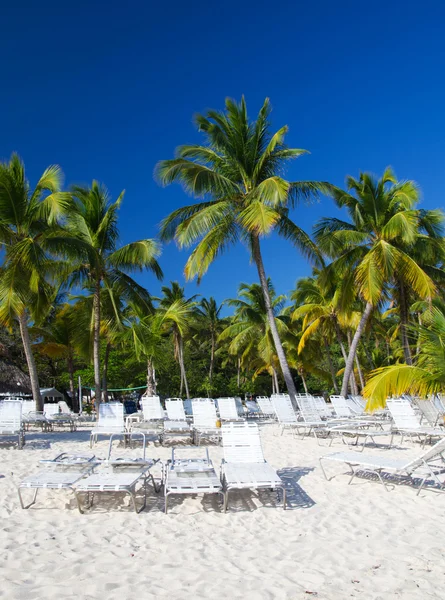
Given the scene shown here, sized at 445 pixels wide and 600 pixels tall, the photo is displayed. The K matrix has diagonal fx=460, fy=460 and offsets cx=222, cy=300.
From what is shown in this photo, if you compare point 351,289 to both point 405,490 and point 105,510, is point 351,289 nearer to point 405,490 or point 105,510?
point 405,490

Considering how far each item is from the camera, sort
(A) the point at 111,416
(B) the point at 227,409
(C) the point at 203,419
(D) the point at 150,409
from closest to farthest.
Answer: (A) the point at 111,416 < (C) the point at 203,419 < (D) the point at 150,409 < (B) the point at 227,409

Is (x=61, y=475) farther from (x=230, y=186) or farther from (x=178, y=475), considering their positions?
(x=230, y=186)

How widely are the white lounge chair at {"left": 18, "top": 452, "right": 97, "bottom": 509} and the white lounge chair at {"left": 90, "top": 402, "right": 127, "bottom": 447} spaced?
275cm

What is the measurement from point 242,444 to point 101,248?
10884mm

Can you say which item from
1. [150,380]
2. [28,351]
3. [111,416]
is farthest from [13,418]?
[150,380]

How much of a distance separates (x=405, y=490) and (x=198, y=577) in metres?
3.82

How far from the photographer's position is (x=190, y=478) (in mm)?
5578

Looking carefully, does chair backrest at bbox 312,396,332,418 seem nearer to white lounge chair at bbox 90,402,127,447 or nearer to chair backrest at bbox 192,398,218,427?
chair backrest at bbox 192,398,218,427

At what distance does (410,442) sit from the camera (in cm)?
1097

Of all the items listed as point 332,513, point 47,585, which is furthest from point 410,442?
point 47,585

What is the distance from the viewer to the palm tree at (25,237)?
12.0 metres

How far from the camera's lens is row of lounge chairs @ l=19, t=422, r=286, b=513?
198 inches

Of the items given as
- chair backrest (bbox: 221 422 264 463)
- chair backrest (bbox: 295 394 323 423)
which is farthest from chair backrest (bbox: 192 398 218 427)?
chair backrest (bbox: 221 422 264 463)

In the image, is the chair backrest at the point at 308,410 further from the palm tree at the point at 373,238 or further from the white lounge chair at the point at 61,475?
the white lounge chair at the point at 61,475
